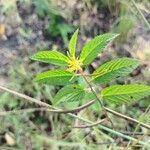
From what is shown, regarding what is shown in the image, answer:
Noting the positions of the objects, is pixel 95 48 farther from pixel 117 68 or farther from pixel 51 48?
pixel 51 48

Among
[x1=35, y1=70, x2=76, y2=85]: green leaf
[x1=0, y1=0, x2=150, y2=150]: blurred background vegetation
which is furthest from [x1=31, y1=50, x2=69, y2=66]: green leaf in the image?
[x1=0, y1=0, x2=150, y2=150]: blurred background vegetation

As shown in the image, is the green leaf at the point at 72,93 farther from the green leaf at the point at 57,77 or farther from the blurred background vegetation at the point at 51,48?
the blurred background vegetation at the point at 51,48

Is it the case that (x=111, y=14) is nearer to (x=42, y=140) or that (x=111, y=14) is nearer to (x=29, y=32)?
(x=29, y=32)

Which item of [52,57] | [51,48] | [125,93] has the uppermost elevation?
[52,57]

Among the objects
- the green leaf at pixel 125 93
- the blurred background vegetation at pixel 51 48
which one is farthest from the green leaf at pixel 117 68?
the blurred background vegetation at pixel 51 48

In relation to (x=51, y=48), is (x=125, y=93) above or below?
above

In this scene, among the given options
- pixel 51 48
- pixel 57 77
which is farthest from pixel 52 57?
pixel 51 48
